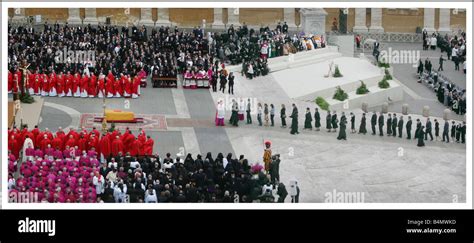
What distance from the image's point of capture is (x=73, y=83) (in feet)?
196

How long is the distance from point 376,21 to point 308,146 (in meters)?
23.1

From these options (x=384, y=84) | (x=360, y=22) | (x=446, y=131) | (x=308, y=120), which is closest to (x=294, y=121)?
(x=308, y=120)

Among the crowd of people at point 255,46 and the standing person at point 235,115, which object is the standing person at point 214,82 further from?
the standing person at point 235,115

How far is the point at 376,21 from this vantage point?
248 ft

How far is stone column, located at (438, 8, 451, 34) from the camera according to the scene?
75500mm

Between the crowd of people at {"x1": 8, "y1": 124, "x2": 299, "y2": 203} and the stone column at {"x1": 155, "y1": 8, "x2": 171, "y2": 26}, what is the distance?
2243cm

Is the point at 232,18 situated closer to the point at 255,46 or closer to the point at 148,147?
the point at 255,46

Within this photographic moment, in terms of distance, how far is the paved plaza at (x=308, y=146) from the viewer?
4988cm

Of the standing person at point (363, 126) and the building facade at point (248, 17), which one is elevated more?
the building facade at point (248, 17)

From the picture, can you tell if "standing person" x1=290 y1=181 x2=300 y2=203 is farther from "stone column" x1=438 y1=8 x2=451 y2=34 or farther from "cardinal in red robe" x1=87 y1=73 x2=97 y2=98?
"stone column" x1=438 y1=8 x2=451 y2=34

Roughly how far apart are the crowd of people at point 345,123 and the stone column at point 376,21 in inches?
732

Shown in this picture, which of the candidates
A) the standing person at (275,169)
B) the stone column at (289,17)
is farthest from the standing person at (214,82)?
the stone column at (289,17)
